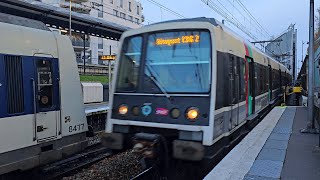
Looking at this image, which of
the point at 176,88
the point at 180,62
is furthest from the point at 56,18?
the point at 176,88

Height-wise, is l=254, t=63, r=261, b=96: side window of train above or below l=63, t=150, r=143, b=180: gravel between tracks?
above

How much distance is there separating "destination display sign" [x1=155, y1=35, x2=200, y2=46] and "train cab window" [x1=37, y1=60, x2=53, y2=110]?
8.27 feet

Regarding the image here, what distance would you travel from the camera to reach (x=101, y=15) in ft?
220

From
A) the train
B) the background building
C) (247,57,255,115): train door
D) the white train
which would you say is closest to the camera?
the train

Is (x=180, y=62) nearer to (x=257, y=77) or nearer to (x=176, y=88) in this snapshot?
(x=176, y=88)

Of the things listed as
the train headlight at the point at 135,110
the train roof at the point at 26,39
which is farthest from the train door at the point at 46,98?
the train headlight at the point at 135,110

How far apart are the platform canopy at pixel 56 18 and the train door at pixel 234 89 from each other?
22.0 meters

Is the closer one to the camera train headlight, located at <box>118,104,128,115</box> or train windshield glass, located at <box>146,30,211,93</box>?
train windshield glass, located at <box>146,30,211,93</box>

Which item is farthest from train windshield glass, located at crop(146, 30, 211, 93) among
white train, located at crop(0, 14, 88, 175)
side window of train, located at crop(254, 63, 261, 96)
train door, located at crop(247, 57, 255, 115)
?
side window of train, located at crop(254, 63, 261, 96)

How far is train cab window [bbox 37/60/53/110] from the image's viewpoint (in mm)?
7555

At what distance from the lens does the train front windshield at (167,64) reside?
657cm

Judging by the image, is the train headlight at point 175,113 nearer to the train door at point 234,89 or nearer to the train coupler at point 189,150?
the train coupler at point 189,150

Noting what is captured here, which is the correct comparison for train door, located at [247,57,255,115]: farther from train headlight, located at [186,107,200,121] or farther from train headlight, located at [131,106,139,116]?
train headlight, located at [131,106,139,116]

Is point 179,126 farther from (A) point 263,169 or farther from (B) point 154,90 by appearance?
(A) point 263,169
